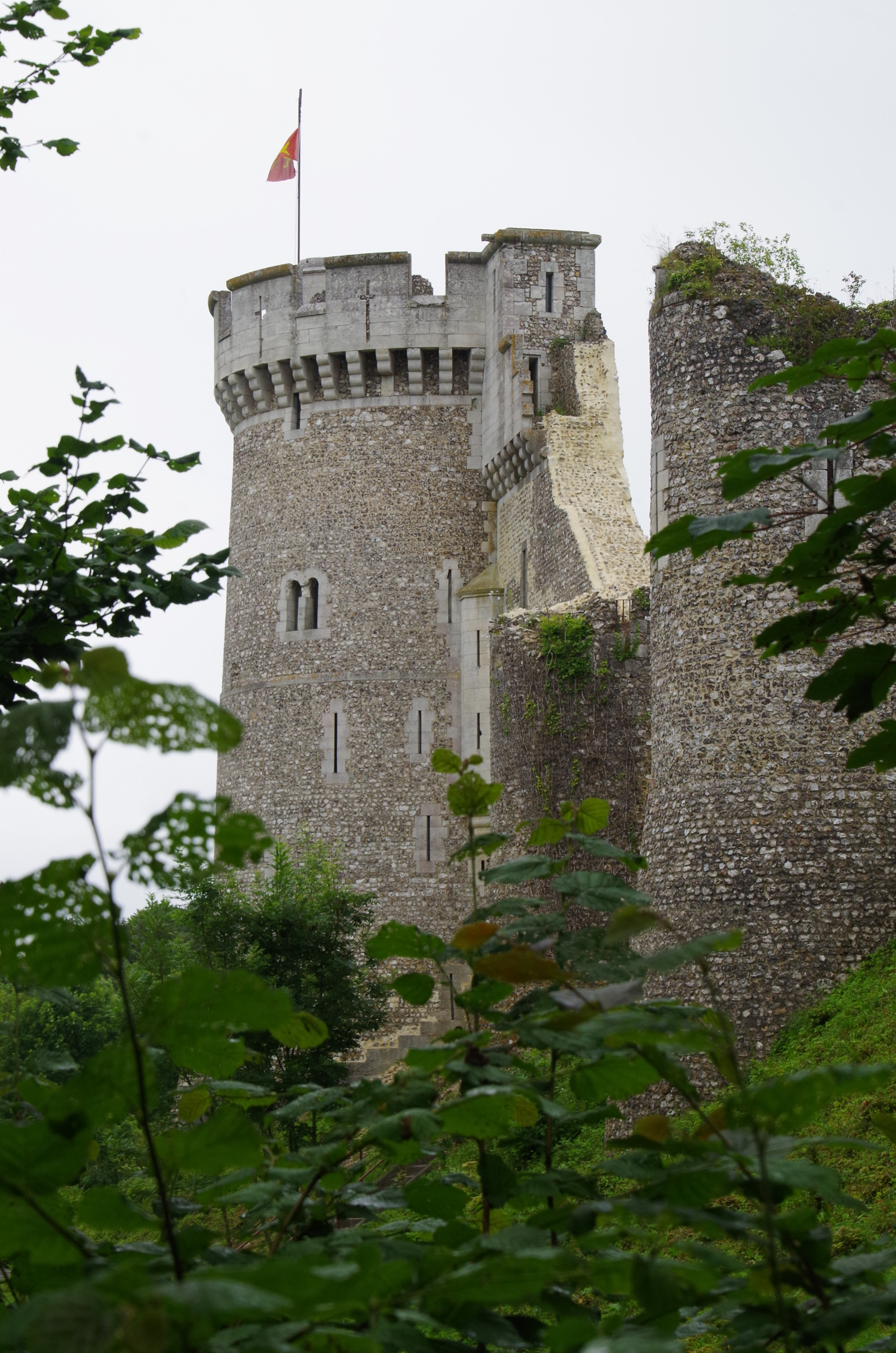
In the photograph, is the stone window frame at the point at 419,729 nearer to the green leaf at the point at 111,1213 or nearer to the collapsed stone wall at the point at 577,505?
the collapsed stone wall at the point at 577,505

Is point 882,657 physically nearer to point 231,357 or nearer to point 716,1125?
point 716,1125

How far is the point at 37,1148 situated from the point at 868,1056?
A: 7.55 metres

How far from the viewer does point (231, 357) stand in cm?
2444

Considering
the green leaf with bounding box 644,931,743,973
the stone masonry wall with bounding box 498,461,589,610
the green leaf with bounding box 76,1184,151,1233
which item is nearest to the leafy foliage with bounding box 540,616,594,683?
the stone masonry wall with bounding box 498,461,589,610

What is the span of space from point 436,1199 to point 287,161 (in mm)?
27791

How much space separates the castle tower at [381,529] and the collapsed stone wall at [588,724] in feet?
17.4

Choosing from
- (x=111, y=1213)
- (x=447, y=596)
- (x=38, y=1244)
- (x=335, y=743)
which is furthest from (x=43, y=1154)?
(x=447, y=596)

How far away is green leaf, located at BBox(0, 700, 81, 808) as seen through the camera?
1.34m

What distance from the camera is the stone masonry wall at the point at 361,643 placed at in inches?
851

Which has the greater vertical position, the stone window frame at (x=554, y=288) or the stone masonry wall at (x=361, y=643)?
the stone window frame at (x=554, y=288)

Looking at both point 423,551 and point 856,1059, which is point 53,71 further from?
point 423,551

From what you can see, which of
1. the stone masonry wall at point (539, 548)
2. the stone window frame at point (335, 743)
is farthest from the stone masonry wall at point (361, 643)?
the stone masonry wall at point (539, 548)

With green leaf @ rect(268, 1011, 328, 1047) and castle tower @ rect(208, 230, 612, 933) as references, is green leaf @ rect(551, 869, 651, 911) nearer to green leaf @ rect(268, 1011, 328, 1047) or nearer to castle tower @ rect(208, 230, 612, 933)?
green leaf @ rect(268, 1011, 328, 1047)

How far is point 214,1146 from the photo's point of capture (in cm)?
166
